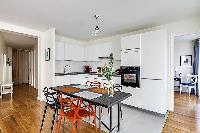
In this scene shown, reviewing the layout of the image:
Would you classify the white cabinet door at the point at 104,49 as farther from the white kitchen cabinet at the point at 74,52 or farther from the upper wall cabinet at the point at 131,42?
the upper wall cabinet at the point at 131,42

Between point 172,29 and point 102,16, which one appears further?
point 172,29

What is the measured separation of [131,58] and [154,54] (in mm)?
673

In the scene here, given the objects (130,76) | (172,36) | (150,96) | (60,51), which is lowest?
(150,96)

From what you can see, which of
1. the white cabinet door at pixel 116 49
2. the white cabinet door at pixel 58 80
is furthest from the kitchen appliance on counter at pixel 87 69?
the white cabinet door at pixel 58 80

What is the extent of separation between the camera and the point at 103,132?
253 centimetres

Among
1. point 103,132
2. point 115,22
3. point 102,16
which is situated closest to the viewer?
point 103,132

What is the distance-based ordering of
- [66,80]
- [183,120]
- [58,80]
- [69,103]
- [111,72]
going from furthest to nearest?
[66,80], [58,80], [183,120], [111,72], [69,103]

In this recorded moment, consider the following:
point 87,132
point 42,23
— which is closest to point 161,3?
point 87,132

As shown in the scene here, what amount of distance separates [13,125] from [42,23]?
2.64 meters

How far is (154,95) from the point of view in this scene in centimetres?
352

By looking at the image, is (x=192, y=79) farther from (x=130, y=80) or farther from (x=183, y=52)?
(x=130, y=80)

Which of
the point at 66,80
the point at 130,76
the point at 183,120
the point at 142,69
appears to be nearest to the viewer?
the point at 183,120

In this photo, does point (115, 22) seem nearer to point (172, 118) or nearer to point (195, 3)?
point (195, 3)

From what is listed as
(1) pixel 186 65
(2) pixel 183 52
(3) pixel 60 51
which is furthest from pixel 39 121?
(2) pixel 183 52
